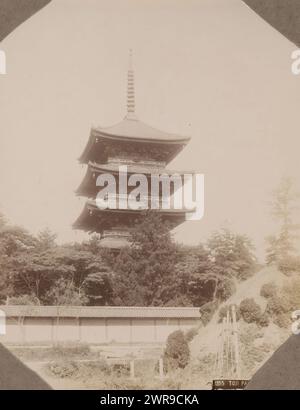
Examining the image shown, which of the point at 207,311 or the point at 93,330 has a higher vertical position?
the point at 207,311

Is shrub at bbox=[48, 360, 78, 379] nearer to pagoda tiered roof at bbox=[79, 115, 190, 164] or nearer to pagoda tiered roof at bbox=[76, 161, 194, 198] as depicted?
pagoda tiered roof at bbox=[76, 161, 194, 198]

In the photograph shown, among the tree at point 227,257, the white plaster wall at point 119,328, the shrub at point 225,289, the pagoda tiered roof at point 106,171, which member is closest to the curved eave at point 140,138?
the pagoda tiered roof at point 106,171

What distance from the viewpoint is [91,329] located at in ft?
27.8

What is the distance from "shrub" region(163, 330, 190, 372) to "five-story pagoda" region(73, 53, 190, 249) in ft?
3.82

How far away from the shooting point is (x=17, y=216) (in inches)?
333

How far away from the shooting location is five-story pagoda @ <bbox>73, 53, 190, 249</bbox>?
28.8 ft

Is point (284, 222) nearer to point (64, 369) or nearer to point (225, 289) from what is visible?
point (225, 289)

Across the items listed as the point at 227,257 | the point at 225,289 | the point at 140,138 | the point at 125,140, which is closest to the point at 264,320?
the point at 225,289

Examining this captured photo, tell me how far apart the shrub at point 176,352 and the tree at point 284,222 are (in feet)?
4.13

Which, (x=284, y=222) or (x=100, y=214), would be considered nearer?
(x=284, y=222)

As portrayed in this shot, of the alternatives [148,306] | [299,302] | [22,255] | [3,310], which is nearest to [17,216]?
[22,255]

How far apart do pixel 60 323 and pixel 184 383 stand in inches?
55.7

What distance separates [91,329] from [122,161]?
6.94 ft
